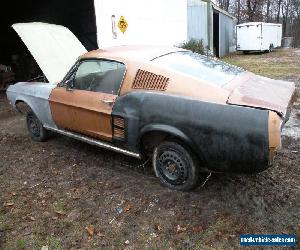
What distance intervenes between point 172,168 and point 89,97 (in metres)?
1.53

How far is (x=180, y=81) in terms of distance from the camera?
3.98 meters

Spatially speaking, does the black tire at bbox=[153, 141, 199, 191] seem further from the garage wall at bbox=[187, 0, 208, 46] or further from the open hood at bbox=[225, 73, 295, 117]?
the garage wall at bbox=[187, 0, 208, 46]

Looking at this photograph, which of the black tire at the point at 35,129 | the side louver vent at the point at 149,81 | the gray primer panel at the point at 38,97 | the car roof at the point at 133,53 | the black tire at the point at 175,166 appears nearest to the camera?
the black tire at the point at 175,166

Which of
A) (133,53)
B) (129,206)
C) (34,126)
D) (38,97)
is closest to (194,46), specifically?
(34,126)

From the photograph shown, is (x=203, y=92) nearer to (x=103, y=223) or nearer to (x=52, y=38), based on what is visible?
(x=103, y=223)

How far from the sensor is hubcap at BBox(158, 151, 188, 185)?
4.07 m

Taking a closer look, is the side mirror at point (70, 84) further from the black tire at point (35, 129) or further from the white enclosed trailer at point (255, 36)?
the white enclosed trailer at point (255, 36)

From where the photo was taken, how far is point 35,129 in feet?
20.4

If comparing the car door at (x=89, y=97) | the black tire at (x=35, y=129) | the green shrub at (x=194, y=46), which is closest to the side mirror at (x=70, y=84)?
the car door at (x=89, y=97)

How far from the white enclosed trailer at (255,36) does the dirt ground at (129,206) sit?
2093 centimetres

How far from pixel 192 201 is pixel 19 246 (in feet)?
6.28

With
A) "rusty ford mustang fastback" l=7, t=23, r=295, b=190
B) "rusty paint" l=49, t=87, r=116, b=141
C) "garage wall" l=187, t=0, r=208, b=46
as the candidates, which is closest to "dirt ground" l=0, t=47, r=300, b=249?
"rusty ford mustang fastback" l=7, t=23, r=295, b=190

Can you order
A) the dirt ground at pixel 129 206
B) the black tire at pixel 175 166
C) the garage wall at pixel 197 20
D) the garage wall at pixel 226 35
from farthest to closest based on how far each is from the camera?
the garage wall at pixel 226 35, the garage wall at pixel 197 20, the black tire at pixel 175 166, the dirt ground at pixel 129 206

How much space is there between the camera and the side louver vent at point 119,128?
14.3ft
